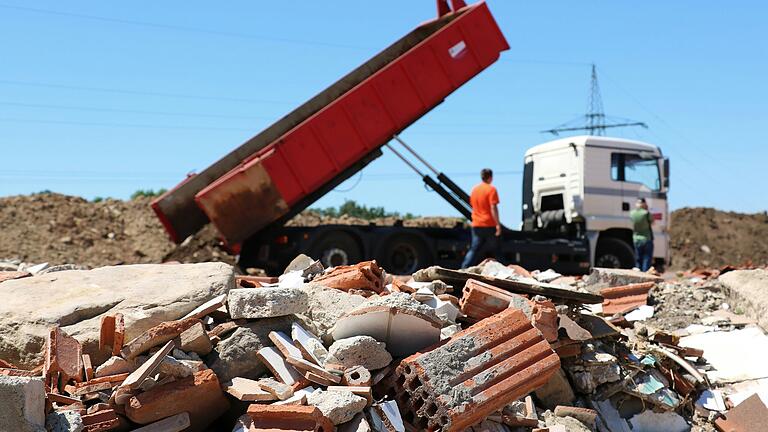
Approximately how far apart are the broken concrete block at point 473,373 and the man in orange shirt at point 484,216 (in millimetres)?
5861

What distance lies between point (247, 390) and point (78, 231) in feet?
60.9

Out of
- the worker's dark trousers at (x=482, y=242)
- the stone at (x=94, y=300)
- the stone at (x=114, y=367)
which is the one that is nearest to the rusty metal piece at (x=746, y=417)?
the stone at (x=94, y=300)

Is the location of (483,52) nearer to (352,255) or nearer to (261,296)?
(352,255)

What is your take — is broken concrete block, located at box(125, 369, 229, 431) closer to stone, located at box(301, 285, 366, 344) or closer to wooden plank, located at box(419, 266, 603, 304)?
stone, located at box(301, 285, 366, 344)

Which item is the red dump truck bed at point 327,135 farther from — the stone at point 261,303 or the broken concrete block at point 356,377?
the broken concrete block at point 356,377

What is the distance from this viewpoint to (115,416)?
346 centimetres

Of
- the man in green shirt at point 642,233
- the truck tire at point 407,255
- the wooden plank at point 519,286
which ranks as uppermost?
the wooden plank at point 519,286

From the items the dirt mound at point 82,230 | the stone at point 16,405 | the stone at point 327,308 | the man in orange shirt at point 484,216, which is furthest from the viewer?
the dirt mound at point 82,230

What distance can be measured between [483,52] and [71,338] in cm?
887

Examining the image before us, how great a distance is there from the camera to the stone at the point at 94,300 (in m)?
4.09

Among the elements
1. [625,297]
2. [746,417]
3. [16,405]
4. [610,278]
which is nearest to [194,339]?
[16,405]

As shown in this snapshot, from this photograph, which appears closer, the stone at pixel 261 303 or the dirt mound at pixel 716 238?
the stone at pixel 261 303

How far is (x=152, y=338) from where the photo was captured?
3.71 meters

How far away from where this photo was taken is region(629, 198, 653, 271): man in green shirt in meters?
12.6
